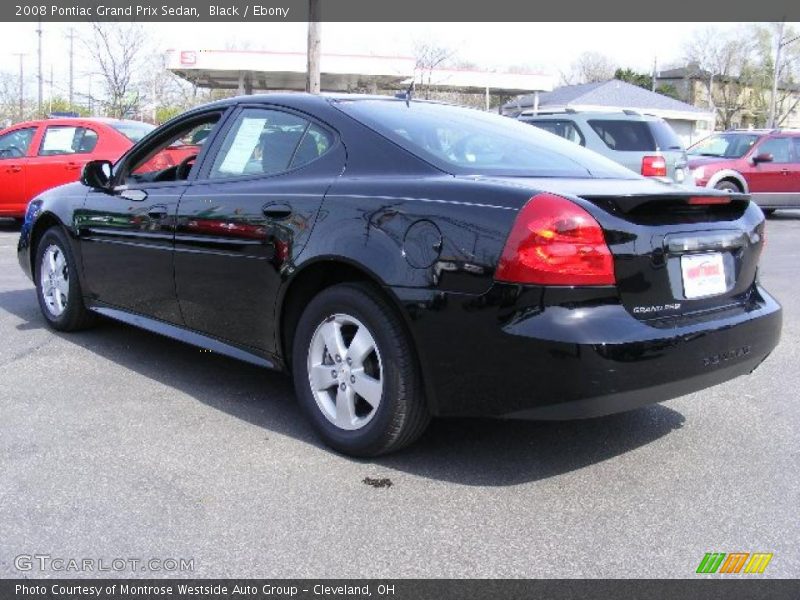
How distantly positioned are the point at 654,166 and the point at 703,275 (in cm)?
983

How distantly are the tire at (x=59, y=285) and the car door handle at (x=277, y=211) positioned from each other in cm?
214

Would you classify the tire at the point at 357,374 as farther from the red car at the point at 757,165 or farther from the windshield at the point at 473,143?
the red car at the point at 757,165

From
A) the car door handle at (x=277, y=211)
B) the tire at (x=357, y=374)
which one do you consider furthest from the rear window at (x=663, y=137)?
the tire at (x=357, y=374)

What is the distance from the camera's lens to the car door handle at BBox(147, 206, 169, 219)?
175 inches

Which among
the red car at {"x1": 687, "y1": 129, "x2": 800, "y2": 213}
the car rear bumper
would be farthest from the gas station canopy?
the car rear bumper

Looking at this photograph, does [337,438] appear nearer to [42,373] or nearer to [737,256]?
[737,256]

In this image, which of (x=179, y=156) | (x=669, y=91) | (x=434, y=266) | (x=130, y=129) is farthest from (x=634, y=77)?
(x=434, y=266)

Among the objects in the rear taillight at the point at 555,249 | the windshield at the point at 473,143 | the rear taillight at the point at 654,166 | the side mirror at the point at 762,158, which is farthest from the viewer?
the side mirror at the point at 762,158

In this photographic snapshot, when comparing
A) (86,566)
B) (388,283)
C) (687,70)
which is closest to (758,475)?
(388,283)

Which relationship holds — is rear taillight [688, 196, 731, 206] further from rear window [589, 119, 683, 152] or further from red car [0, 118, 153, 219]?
rear window [589, 119, 683, 152]

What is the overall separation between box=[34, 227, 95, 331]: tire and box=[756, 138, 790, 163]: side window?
13.9 meters

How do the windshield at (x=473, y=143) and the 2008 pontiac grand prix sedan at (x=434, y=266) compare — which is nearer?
the 2008 pontiac grand prix sedan at (x=434, y=266)

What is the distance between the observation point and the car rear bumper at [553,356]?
2.91 meters

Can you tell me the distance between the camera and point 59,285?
5566 millimetres
